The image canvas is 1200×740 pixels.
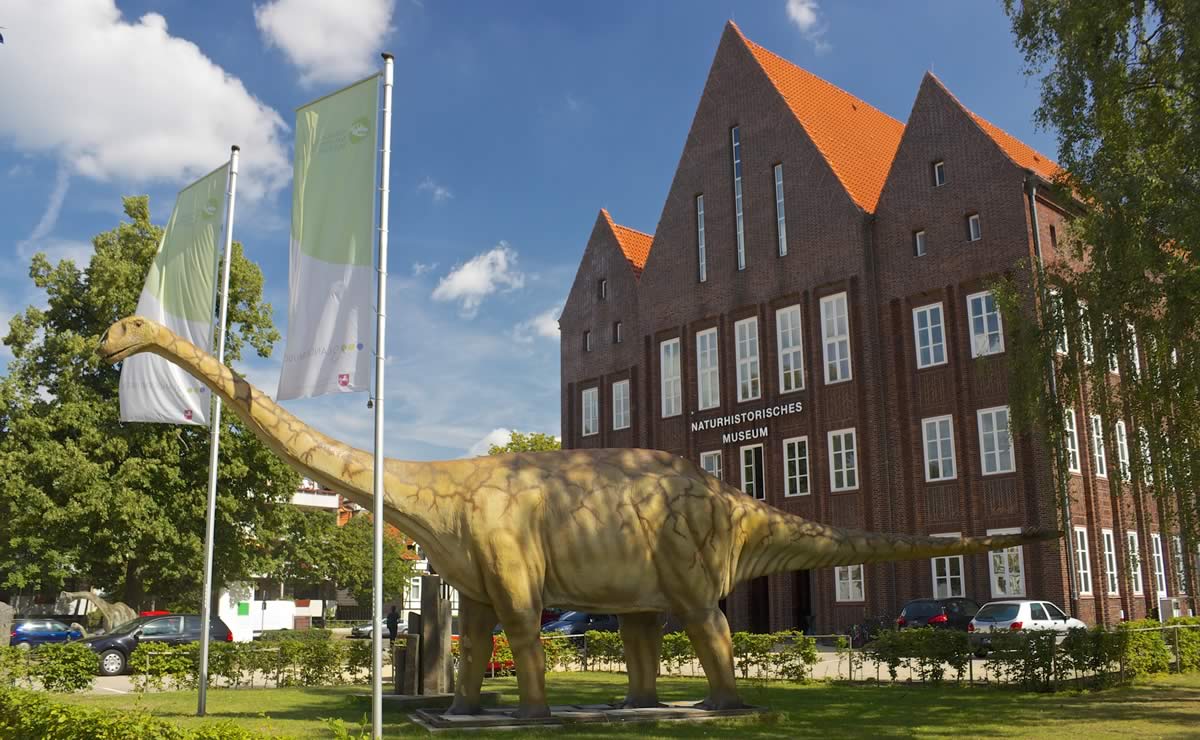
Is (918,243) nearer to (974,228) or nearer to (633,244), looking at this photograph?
(974,228)

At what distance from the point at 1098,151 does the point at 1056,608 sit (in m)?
14.5

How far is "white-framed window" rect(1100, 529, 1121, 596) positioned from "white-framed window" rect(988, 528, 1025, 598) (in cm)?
287

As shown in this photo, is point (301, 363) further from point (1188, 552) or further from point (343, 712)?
point (1188, 552)

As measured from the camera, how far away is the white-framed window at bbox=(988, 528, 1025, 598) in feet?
96.4

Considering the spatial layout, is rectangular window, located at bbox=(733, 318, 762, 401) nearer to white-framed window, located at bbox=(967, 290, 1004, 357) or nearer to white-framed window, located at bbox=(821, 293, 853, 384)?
white-framed window, located at bbox=(821, 293, 853, 384)

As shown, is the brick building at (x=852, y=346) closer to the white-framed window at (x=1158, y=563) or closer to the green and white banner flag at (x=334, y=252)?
the white-framed window at (x=1158, y=563)

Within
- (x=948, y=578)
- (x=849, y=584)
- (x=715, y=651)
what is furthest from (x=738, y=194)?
(x=715, y=651)

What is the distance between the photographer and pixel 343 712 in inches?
597

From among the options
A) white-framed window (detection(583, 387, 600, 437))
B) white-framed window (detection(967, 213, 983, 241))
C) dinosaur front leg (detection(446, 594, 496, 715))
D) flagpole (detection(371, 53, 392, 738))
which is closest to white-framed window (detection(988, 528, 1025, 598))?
white-framed window (detection(967, 213, 983, 241))

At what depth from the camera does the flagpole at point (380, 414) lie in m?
10.1

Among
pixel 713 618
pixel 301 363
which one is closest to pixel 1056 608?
pixel 713 618

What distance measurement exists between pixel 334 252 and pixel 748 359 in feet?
89.5

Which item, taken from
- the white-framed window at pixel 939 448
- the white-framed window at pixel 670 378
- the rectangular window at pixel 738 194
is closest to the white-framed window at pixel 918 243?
the white-framed window at pixel 939 448

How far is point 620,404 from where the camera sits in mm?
43000
